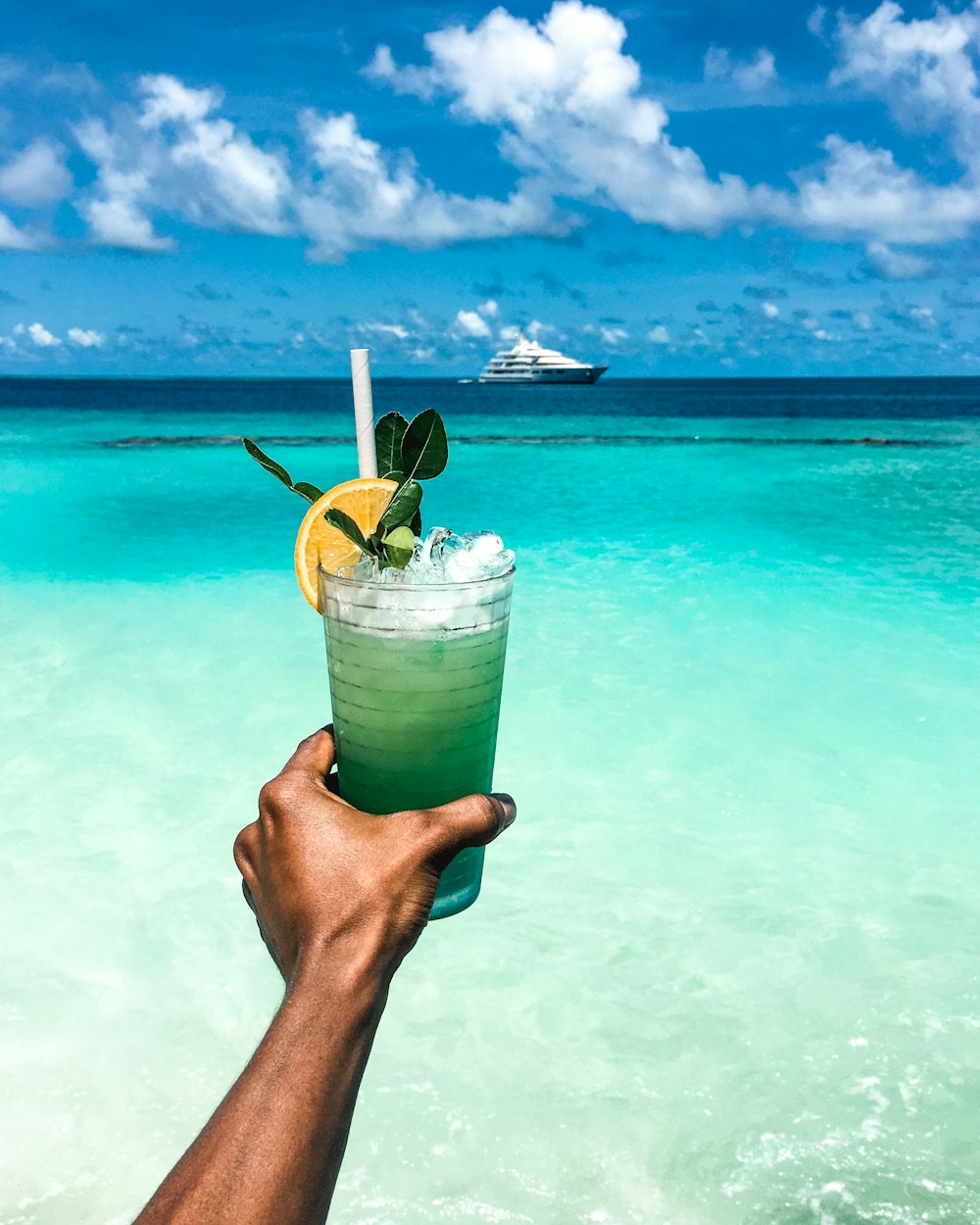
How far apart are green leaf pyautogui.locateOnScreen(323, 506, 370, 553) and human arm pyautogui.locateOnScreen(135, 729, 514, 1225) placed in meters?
0.34

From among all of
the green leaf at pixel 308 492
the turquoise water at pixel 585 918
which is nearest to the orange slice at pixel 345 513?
the green leaf at pixel 308 492

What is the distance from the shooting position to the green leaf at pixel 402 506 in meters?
1.29

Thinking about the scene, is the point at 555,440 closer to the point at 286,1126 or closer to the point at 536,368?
the point at 286,1126

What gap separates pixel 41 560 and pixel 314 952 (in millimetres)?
8177

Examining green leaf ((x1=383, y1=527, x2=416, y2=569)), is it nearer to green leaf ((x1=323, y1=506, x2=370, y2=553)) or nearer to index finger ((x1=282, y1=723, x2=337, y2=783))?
green leaf ((x1=323, y1=506, x2=370, y2=553))

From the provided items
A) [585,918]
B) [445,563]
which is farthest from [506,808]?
[585,918]

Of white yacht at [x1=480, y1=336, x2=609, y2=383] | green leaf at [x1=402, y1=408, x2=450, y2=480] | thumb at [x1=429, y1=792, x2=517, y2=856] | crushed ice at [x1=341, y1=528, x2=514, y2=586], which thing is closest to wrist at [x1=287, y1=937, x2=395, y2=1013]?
thumb at [x1=429, y1=792, x2=517, y2=856]

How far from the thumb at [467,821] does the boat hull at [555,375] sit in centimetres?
6933

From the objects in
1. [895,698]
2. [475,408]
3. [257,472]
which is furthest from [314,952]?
[475,408]

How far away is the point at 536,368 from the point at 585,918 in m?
69.4

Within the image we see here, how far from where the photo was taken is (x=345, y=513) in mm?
1361

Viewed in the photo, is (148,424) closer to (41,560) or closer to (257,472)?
(257,472)

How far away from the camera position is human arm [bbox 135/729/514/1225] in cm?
91

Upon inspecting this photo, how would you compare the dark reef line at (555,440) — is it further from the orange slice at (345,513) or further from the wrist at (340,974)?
the wrist at (340,974)
